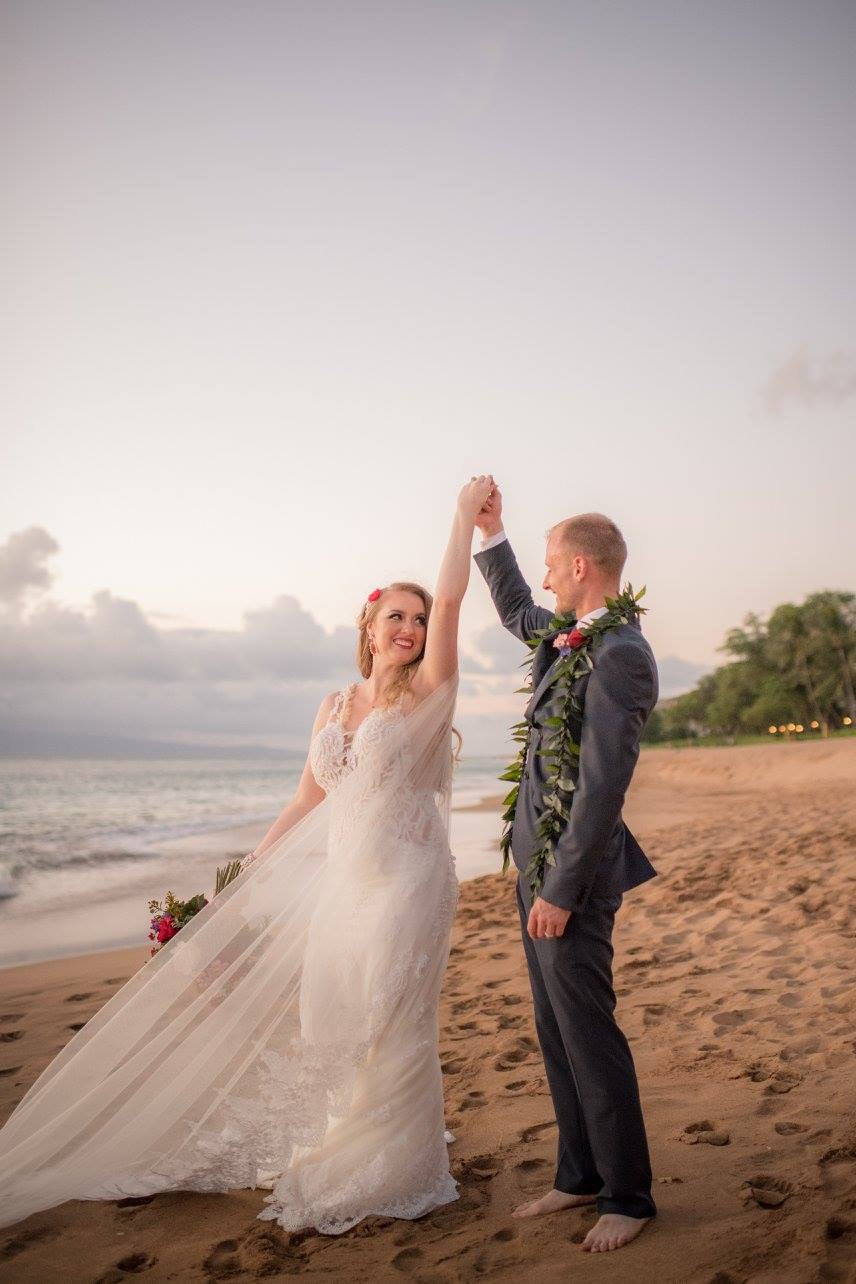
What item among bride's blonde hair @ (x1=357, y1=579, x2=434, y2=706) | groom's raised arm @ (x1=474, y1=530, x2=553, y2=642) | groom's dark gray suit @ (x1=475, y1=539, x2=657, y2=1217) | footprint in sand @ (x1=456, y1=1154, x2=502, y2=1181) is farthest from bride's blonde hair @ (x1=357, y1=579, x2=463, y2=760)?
footprint in sand @ (x1=456, y1=1154, x2=502, y2=1181)

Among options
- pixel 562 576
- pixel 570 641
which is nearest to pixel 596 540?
pixel 562 576

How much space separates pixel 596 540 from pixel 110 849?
52.9 feet

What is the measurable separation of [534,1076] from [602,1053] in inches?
71.1

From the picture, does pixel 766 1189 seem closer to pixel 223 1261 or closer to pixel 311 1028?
pixel 311 1028

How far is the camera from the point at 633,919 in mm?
7926

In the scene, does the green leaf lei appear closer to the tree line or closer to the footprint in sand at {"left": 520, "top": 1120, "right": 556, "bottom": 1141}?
the footprint in sand at {"left": 520, "top": 1120, "right": 556, "bottom": 1141}

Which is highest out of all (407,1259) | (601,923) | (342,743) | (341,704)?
(341,704)

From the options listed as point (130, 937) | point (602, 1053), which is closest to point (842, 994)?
point (602, 1053)

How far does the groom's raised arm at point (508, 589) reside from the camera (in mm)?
3982

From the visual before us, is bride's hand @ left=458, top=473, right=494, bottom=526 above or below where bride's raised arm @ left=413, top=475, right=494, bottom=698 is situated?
above

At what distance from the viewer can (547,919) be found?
301 cm

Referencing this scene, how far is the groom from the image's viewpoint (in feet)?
9.77

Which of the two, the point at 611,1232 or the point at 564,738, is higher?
the point at 564,738

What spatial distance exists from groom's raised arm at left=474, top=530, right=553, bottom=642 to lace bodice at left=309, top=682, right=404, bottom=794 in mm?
689
